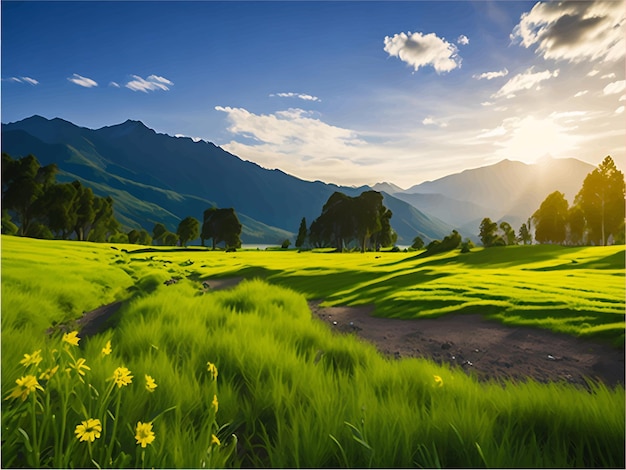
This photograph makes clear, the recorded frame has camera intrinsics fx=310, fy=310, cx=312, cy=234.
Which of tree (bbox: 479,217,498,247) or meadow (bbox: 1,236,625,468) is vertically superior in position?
tree (bbox: 479,217,498,247)

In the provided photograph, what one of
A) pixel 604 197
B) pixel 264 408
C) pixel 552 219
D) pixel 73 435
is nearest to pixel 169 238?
pixel 552 219

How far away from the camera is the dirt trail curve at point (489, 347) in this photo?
6945mm

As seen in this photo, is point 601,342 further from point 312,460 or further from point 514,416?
point 312,460

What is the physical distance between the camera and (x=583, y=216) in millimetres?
53875

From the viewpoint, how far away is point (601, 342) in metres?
8.35

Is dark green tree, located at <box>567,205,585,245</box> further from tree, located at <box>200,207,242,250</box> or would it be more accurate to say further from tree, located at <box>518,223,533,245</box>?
tree, located at <box>200,207,242,250</box>

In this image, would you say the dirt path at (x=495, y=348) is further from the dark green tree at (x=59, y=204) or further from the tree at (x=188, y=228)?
the tree at (x=188, y=228)

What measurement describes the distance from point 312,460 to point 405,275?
861 inches

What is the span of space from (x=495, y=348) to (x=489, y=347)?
0.51 ft

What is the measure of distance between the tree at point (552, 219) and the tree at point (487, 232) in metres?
22.1

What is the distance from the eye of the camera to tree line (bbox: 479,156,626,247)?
39344 millimetres

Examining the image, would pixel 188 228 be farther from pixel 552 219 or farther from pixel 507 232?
pixel 552 219

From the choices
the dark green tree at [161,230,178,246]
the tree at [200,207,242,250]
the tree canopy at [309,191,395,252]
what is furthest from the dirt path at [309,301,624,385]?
the dark green tree at [161,230,178,246]

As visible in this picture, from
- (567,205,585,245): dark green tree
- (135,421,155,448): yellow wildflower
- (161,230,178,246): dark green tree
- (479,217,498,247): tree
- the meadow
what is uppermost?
(567,205,585,245): dark green tree
